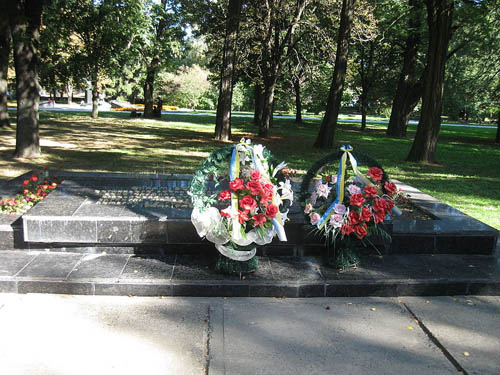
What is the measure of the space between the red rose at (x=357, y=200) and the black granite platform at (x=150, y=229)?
2.74 feet

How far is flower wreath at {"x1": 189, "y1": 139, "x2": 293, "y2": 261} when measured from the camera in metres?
Answer: 4.54

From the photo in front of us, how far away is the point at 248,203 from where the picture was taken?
4473 millimetres

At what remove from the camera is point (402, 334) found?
4066mm

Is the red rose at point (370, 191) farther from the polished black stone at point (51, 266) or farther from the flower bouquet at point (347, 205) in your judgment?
the polished black stone at point (51, 266)

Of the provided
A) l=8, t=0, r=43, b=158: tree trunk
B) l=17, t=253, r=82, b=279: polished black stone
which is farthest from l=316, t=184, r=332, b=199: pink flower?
l=8, t=0, r=43, b=158: tree trunk

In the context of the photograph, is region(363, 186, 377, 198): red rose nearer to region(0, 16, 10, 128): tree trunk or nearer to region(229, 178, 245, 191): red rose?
region(229, 178, 245, 191): red rose

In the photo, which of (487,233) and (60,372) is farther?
(487,233)

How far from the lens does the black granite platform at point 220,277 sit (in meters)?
4.56

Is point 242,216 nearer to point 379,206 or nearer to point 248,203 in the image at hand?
point 248,203

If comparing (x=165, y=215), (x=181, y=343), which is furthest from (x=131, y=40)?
(x=181, y=343)

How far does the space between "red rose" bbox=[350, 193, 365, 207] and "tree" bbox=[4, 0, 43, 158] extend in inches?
355

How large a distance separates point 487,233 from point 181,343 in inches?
157

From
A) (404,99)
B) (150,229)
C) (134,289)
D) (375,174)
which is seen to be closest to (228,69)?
(404,99)

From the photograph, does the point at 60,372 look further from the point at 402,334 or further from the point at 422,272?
the point at 422,272
